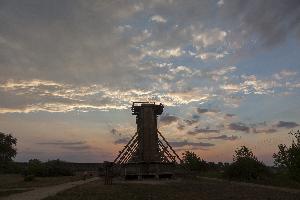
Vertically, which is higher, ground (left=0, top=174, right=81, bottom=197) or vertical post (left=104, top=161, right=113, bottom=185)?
vertical post (left=104, top=161, right=113, bottom=185)

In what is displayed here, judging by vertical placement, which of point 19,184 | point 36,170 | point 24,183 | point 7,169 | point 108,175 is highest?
point 7,169

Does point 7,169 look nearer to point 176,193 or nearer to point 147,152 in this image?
point 147,152

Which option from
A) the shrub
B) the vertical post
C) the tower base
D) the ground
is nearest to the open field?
the ground

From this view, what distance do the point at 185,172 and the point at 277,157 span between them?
40.3 feet

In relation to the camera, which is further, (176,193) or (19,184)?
(19,184)

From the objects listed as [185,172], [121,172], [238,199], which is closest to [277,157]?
[185,172]

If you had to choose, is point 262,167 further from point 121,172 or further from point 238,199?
point 238,199

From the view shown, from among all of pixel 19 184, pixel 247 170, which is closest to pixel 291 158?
pixel 247 170

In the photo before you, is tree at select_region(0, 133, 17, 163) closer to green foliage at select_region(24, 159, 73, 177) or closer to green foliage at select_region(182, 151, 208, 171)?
green foliage at select_region(24, 159, 73, 177)

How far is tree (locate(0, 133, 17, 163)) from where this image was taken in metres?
76.6

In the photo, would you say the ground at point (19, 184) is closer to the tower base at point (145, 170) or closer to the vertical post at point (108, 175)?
the vertical post at point (108, 175)

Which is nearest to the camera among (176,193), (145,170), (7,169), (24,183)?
A: (176,193)

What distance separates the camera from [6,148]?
76.7 metres

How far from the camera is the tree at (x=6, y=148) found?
251 ft
